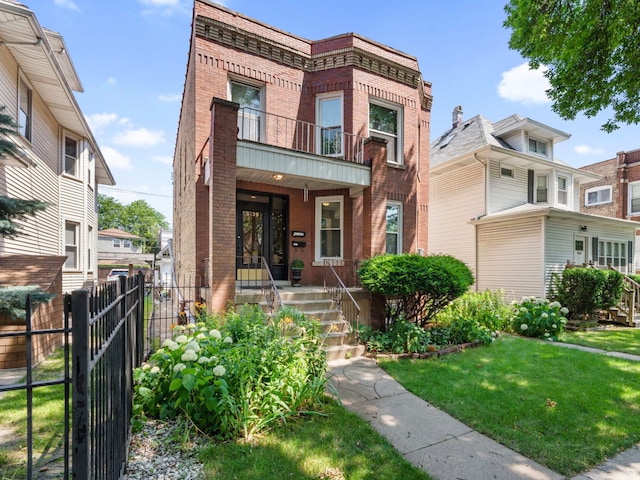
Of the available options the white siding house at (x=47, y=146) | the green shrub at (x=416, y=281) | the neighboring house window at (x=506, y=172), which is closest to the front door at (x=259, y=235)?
the green shrub at (x=416, y=281)

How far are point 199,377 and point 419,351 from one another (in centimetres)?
454

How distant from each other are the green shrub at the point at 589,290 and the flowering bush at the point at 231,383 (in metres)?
10.2

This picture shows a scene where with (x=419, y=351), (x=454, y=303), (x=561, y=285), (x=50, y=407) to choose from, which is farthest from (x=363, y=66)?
(x=50, y=407)

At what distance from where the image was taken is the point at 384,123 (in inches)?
427

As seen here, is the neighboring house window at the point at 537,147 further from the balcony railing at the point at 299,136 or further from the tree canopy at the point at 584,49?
the balcony railing at the point at 299,136

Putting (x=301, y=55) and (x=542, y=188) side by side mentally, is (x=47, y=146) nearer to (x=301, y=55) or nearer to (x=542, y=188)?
(x=301, y=55)

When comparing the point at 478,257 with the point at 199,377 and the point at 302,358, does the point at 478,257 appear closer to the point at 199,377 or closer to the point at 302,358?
the point at 302,358

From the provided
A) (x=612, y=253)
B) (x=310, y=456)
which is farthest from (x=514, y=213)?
(x=310, y=456)

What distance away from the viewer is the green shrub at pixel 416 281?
6832 mm

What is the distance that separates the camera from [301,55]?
10.0 metres

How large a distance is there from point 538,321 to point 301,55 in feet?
33.2

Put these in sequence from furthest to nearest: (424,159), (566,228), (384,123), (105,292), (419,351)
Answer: (566,228)
(424,159)
(384,123)
(419,351)
(105,292)

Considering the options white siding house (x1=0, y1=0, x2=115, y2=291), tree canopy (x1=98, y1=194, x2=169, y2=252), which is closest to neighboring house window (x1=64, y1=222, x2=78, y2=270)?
white siding house (x1=0, y1=0, x2=115, y2=291)

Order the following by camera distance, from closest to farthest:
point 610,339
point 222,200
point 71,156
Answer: point 222,200 < point 610,339 < point 71,156
